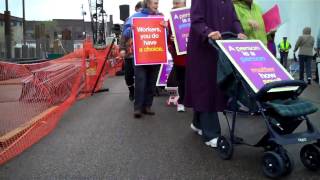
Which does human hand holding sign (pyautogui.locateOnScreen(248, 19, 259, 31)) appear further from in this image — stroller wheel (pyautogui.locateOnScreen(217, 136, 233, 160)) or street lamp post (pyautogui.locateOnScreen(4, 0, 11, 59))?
street lamp post (pyautogui.locateOnScreen(4, 0, 11, 59))

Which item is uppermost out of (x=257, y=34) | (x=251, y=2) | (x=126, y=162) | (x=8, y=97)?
(x=251, y=2)

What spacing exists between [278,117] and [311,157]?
485 millimetres

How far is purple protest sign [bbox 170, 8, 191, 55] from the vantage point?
291 inches

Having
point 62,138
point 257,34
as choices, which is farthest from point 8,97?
point 257,34

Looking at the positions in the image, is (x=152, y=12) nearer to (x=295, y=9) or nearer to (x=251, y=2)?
(x=251, y=2)

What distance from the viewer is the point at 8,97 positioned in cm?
712

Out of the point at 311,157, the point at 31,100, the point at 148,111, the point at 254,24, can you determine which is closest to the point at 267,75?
the point at 311,157

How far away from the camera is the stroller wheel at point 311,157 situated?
4.66m

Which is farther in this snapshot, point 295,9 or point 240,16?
point 295,9

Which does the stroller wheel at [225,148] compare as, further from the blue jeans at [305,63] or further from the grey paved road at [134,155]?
the blue jeans at [305,63]

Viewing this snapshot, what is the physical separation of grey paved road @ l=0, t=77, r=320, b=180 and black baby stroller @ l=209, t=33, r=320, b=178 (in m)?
0.19

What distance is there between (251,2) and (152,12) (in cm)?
243

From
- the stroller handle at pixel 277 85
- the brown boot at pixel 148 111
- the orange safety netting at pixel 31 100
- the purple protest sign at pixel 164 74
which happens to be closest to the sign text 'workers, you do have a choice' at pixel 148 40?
the brown boot at pixel 148 111

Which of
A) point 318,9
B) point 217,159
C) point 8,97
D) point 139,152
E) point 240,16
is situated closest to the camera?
point 217,159
